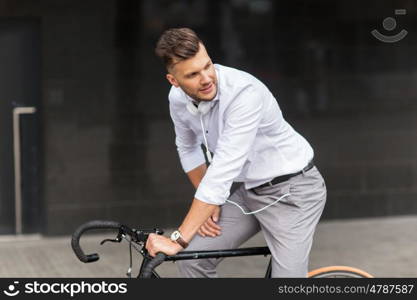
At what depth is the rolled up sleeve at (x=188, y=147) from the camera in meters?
4.23

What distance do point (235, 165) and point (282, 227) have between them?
0.46 metres

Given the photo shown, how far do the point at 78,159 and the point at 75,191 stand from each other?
0.28 metres

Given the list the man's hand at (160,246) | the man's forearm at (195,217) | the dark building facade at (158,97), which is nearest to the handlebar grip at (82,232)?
the man's hand at (160,246)

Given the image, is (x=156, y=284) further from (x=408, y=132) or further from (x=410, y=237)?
(x=408, y=132)

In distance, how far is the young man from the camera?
12.2 ft

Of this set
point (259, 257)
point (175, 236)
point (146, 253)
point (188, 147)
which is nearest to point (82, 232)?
point (146, 253)

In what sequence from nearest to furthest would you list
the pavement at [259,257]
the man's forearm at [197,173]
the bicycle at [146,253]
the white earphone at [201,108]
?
the bicycle at [146,253] → the white earphone at [201,108] → the man's forearm at [197,173] → the pavement at [259,257]

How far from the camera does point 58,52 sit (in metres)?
8.09

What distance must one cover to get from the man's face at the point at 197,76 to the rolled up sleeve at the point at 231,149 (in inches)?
4.6

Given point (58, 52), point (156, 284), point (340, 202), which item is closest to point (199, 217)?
point (156, 284)

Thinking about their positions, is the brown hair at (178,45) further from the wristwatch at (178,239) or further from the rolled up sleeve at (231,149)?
the wristwatch at (178,239)

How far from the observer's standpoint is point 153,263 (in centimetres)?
360

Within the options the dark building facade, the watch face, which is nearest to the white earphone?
the watch face

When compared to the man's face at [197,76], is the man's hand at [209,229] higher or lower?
lower
